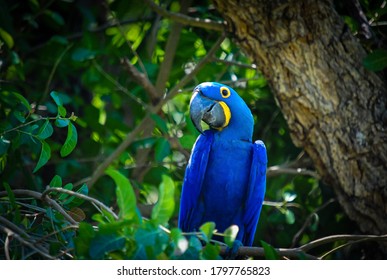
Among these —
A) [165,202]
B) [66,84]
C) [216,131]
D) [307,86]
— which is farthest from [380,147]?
[66,84]

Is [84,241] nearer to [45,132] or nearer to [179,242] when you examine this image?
[179,242]

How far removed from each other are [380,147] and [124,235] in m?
1.73

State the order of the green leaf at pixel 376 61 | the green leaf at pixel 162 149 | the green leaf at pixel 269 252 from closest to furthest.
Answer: the green leaf at pixel 269 252
the green leaf at pixel 376 61
the green leaf at pixel 162 149

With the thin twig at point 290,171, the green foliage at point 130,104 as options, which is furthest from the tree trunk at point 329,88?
the thin twig at point 290,171

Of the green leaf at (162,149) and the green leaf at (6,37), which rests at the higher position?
the green leaf at (6,37)

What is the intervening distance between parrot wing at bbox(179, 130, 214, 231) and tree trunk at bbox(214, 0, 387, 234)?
52 cm

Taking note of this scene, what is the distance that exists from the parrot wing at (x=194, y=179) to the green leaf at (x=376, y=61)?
2.88 feet

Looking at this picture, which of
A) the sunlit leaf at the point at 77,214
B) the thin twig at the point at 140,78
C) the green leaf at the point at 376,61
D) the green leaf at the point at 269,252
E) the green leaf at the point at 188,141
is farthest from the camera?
the thin twig at the point at 140,78

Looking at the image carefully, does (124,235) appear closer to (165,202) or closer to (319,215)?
(165,202)

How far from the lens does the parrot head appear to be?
276 cm

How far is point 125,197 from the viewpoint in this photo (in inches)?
63.3

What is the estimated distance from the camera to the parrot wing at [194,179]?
2.82 m

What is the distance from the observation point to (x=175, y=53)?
12.5ft

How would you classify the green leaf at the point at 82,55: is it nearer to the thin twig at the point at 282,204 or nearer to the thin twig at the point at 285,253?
the thin twig at the point at 282,204
